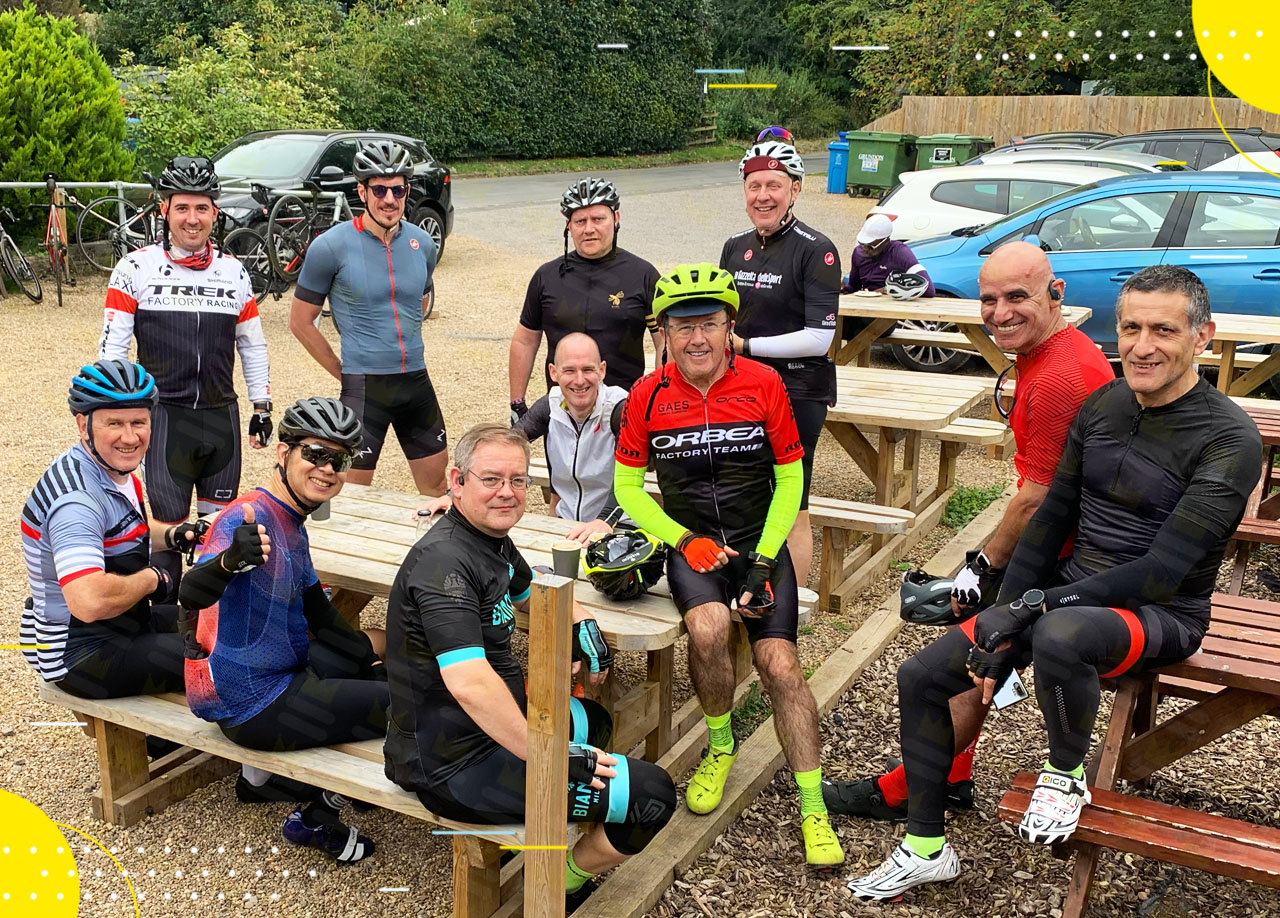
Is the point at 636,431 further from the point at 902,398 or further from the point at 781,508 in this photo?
the point at 902,398

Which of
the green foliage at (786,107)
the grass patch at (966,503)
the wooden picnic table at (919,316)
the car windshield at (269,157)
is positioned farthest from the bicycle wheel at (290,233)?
the green foliage at (786,107)

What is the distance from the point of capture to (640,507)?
4.02 m

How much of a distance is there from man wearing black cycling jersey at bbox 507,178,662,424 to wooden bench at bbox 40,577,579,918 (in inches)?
79.2

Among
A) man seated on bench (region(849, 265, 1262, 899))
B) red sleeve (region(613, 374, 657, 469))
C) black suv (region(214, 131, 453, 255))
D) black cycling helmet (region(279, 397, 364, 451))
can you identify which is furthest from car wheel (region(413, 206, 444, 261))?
man seated on bench (region(849, 265, 1262, 899))

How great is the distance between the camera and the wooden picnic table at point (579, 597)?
12.2 feet

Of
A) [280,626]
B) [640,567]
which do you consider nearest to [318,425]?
[280,626]

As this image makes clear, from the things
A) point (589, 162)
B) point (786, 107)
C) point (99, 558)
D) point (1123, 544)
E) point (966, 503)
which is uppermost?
point (786, 107)

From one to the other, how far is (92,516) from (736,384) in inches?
84.9

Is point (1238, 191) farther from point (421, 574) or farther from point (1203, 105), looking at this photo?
point (1203, 105)

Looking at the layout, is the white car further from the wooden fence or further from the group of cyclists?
the wooden fence

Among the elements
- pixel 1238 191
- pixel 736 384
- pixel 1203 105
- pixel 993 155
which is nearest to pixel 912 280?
pixel 1238 191

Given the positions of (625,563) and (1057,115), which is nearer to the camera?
(625,563)

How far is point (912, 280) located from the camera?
8.58m

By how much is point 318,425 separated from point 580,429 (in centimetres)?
142
